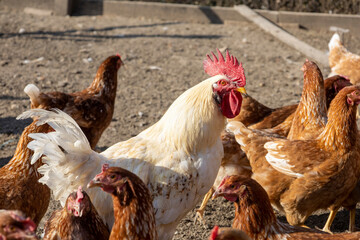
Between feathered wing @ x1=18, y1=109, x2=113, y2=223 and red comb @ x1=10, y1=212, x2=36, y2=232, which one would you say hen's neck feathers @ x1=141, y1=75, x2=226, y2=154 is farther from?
red comb @ x1=10, y1=212, x2=36, y2=232

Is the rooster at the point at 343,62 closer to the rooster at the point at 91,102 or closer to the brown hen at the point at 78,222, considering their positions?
the rooster at the point at 91,102

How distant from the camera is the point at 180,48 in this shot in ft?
28.2

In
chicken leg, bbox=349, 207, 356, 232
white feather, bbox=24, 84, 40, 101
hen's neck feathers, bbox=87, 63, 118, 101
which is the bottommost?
chicken leg, bbox=349, 207, 356, 232

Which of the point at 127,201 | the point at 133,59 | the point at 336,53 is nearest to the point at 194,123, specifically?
the point at 127,201

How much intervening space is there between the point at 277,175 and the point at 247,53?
4642 millimetres

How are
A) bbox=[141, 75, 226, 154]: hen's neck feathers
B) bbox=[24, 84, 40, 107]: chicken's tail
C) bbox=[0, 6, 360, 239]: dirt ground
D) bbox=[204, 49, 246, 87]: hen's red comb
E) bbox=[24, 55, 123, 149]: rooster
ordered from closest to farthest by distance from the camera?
bbox=[141, 75, 226, 154]: hen's neck feathers → bbox=[204, 49, 246, 87]: hen's red comb → bbox=[24, 84, 40, 107]: chicken's tail → bbox=[24, 55, 123, 149]: rooster → bbox=[0, 6, 360, 239]: dirt ground

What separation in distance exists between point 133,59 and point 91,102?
315 cm

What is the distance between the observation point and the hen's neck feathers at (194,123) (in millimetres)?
3557

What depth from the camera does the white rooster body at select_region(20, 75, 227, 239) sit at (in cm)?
323

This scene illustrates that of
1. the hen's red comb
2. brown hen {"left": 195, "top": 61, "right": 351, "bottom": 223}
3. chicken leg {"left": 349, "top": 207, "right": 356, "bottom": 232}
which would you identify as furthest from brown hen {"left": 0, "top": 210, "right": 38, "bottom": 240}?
chicken leg {"left": 349, "top": 207, "right": 356, "bottom": 232}

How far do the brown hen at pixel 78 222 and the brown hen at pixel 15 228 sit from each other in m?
0.65

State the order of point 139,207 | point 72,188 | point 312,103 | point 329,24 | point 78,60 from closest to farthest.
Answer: point 139,207, point 72,188, point 312,103, point 78,60, point 329,24

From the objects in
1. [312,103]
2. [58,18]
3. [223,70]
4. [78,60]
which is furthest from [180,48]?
[223,70]

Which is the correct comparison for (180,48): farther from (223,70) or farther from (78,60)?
(223,70)
